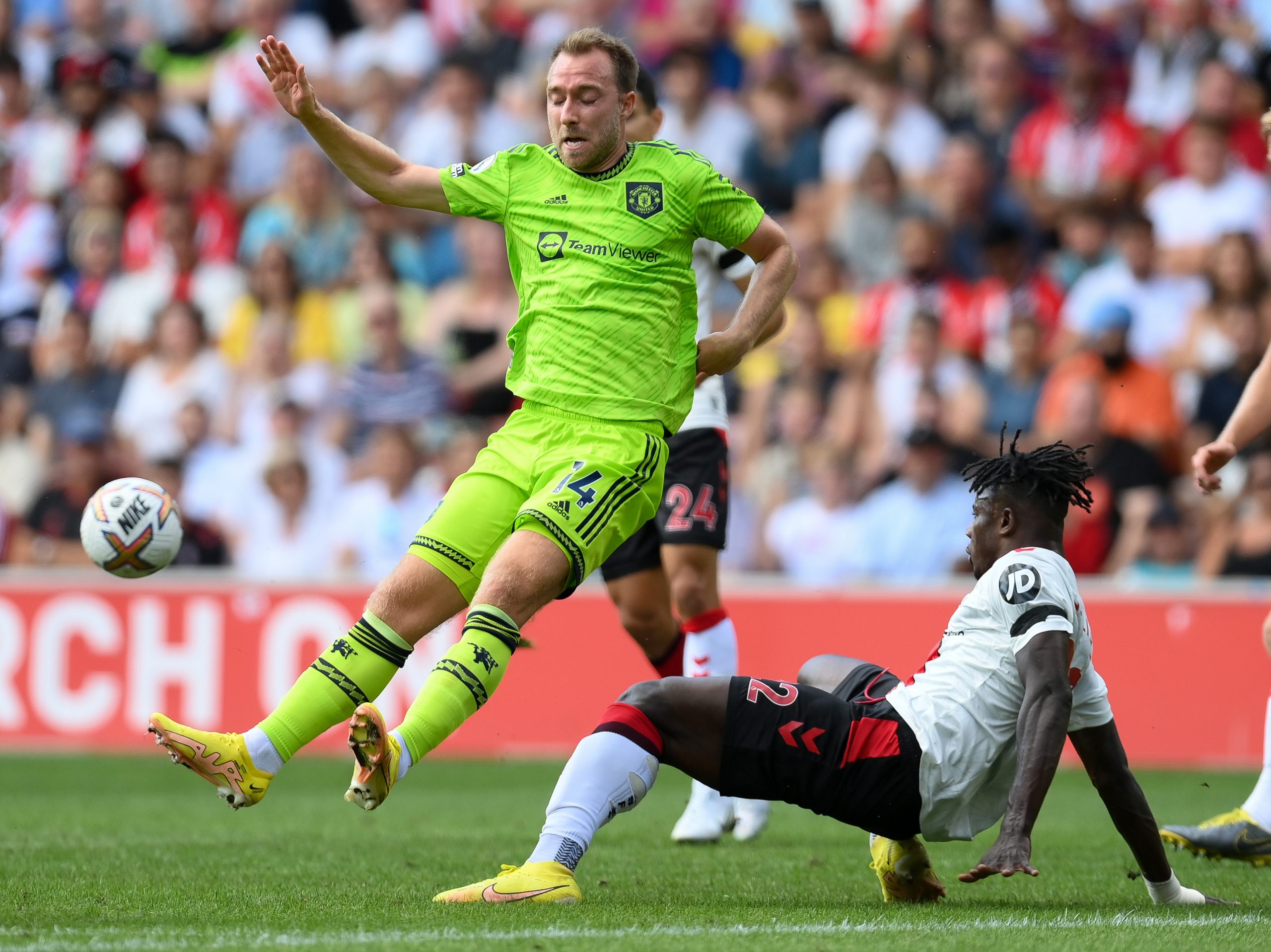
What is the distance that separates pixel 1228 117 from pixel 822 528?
15.1ft

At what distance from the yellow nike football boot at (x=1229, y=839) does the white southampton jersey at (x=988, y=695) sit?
146 centimetres

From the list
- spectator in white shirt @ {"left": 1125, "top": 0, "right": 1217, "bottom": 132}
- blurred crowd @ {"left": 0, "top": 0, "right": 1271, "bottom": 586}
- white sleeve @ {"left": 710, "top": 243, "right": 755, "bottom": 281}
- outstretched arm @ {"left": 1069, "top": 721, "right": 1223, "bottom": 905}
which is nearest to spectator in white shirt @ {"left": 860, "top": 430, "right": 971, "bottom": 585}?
blurred crowd @ {"left": 0, "top": 0, "right": 1271, "bottom": 586}

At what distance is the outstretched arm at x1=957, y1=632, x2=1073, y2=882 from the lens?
13.9 ft

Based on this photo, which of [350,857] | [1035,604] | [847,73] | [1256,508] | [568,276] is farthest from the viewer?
[847,73]

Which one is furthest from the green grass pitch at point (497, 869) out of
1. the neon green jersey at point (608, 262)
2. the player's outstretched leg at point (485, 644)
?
the neon green jersey at point (608, 262)

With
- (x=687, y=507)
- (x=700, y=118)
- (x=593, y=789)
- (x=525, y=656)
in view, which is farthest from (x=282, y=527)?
(x=593, y=789)

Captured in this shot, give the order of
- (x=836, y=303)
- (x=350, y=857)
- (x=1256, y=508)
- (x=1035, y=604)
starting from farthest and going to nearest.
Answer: (x=836, y=303) → (x=1256, y=508) → (x=350, y=857) → (x=1035, y=604)

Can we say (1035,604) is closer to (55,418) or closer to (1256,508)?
(1256,508)

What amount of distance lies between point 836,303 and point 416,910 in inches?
378

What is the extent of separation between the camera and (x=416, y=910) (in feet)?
15.2

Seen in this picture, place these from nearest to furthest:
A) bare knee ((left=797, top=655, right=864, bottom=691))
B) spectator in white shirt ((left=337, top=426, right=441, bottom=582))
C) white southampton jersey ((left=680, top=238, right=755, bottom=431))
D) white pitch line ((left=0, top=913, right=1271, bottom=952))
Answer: white pitch line ((left=0, top=913, right=1271, bottom=952)) < bare knee ((left=797, top=655, right=864, bottom=691)) < white southampton jersey ((left=680, top=238, right=755, bottom=431)) < spectator in white shirt ((left=337, top=426, right=441, bottom=582))

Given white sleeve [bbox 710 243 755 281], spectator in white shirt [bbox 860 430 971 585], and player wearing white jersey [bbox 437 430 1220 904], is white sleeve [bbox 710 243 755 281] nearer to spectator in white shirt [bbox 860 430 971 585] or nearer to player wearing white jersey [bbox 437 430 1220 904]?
player wearing white jersey [bbox 437 430 1220 904]

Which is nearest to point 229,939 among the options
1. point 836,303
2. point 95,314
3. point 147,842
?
point 147,842

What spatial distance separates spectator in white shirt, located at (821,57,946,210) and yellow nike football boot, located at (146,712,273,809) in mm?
10080
